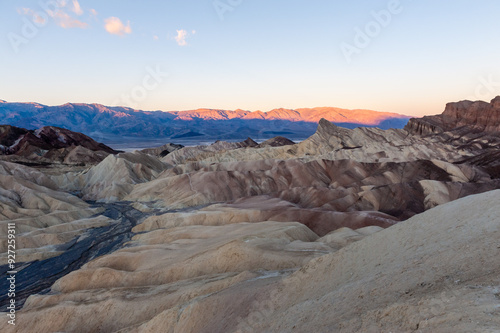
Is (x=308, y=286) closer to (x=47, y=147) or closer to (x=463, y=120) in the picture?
(x=463, y=120)

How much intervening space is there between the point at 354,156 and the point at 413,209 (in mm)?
27419

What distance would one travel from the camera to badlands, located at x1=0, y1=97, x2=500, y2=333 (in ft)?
23.8

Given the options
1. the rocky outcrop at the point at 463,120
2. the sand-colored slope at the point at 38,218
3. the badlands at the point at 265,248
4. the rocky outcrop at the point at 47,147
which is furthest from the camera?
the rocky outcrop at the point at 47,147

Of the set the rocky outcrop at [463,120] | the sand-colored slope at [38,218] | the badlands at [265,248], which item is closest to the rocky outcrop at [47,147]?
the badlands at [265,248]

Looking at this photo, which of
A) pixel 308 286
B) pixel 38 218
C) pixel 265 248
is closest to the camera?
pixel 308 286

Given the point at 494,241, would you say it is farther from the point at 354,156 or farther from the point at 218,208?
the point at 354,156

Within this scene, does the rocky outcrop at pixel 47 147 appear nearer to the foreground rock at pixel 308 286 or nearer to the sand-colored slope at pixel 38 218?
the sand-colored slope at pixel 38 218

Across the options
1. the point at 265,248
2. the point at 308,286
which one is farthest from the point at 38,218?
the point at 308,286

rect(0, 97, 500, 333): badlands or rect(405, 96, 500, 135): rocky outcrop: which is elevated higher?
rect(405, 96, 500, 135): rocky outcrop

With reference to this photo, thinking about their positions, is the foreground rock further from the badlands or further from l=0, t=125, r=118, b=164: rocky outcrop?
l=0, t=125, r=118, b=164: rocky outcrop

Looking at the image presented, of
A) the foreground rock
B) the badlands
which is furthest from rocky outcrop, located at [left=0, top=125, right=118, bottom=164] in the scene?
the foreground rock

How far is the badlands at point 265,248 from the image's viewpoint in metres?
7.25

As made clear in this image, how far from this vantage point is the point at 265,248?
1734cm

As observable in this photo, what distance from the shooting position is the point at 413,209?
111 feet
